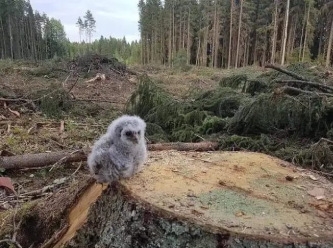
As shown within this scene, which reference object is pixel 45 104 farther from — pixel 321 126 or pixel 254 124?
Result: pixel 321 126

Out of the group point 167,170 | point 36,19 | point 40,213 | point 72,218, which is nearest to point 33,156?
point 40,213

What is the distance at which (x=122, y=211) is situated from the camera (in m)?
2.73

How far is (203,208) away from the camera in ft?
8.73

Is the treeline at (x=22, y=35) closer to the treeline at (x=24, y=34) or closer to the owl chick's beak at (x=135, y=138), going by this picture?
the treeline at (x=24, y=34)

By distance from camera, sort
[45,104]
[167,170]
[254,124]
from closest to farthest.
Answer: [167,170], [254,124], [45,104]

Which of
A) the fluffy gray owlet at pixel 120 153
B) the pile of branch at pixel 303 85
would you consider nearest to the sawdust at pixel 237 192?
the fluffy gray owlet at pixel 120 153

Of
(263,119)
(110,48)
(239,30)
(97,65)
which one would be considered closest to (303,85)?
(263,119)

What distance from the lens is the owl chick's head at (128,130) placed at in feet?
9.86

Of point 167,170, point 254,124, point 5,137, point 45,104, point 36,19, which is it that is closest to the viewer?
point 167,170

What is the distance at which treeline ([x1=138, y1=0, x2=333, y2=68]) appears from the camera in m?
39.9

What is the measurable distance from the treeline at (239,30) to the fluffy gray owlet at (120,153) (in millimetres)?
31659

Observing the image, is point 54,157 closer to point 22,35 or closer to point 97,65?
point 97,65

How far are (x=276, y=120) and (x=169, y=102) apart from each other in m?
2.24

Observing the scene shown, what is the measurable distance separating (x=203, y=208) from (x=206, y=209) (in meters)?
0.02
